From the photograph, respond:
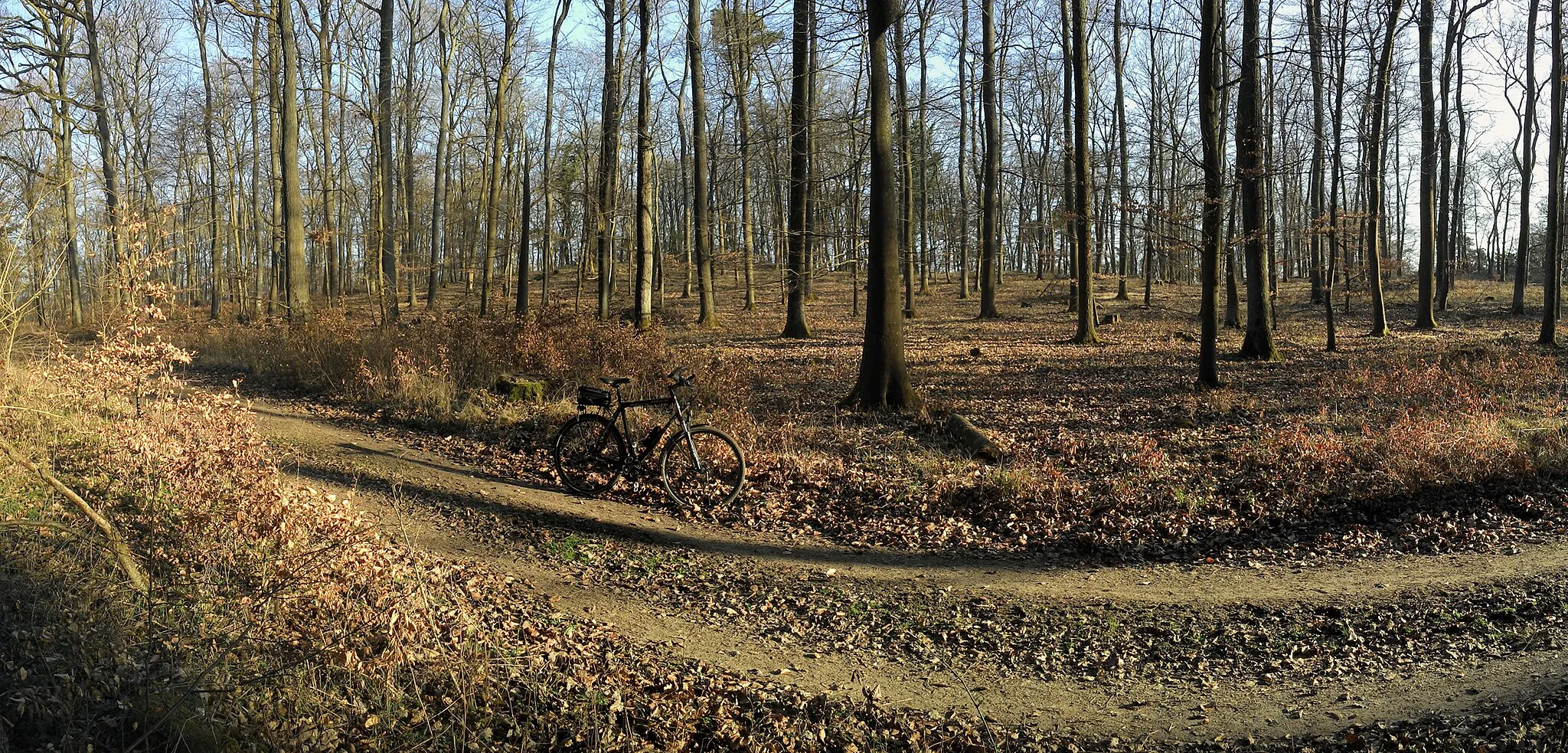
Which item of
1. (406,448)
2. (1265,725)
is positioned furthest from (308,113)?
(1265,725)

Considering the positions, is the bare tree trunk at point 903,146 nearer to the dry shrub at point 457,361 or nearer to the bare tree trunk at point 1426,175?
the dry shrub at point 457,361

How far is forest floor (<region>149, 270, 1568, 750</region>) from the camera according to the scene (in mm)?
5137

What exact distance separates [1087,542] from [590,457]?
16.9 ft

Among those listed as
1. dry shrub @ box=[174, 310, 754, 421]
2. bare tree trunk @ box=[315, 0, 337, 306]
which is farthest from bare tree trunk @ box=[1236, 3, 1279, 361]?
bare tree trunk @ box=[315, 0, 337, 306]

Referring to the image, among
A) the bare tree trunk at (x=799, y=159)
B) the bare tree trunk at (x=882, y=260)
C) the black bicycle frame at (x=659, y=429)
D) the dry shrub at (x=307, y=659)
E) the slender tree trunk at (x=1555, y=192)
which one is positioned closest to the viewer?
the dry shrub at (x=307, y=659)

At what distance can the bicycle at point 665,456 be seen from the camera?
8766mm

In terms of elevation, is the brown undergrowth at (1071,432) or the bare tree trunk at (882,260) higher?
the bare tree trunk at (882,260)

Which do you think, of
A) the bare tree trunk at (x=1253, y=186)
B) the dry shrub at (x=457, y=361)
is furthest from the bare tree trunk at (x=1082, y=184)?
the dry shrub at (x=457, y=361)

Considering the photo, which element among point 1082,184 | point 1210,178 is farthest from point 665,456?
point 1082,184

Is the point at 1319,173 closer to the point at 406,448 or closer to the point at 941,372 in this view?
the point at 941,372

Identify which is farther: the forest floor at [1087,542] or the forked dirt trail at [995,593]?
the forest floor at [1087,542]

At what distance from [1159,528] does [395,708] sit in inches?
263

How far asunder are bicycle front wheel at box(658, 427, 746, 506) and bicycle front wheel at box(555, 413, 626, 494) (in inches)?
20.8

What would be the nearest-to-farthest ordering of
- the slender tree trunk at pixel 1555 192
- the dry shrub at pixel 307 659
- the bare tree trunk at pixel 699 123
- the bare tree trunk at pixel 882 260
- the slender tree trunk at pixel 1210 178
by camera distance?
the dry shrub at pixel 307 659, the bare tree trunk at pixel 882 260, the slender tree trunk at pixel 1210 178, the slender tree trunk at pixel 1555 192, the bare tree trunk at pixel 699 123
